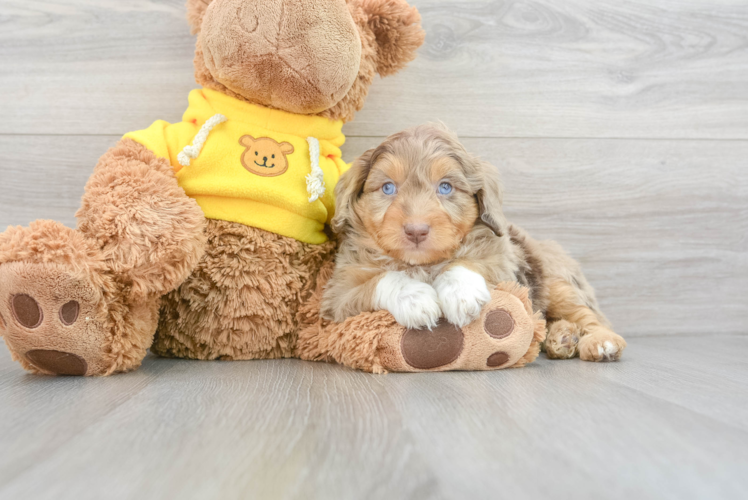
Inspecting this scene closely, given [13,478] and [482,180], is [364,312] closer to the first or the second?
[482,180]

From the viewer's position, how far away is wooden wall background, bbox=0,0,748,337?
6.95 ft

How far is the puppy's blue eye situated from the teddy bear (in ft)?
1.05

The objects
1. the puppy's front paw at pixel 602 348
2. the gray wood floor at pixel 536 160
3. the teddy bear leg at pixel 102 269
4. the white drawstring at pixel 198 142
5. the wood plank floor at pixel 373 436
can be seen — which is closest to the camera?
the wood plank floor at pixel 373 436

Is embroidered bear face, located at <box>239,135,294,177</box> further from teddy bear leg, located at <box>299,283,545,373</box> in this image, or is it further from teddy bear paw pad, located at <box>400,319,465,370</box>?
teddy bear paw pad, located at <box>400,319,465,370</box>

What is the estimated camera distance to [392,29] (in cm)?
178

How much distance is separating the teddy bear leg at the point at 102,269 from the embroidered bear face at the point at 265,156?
8.7 inches

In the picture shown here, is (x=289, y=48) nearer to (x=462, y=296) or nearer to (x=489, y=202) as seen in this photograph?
(x=489, y=202)

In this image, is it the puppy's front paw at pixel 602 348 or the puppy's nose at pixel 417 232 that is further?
the puppy's front paw at pixel 602 348

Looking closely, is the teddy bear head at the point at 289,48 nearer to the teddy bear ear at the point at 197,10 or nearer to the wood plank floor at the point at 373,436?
the teddy bear ear at the point at 197,10

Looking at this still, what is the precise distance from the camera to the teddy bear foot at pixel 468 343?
1.43m

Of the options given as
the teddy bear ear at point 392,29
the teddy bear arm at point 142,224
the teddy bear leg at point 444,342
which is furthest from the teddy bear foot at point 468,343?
the teddy bear ear at point 392,29

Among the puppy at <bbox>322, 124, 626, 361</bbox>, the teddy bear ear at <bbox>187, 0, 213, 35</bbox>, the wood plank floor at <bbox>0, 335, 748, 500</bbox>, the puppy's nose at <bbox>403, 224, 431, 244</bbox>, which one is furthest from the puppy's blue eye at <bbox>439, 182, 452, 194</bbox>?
the teddy bear ear at <bbox>187, 0, 213, 35</bbox>

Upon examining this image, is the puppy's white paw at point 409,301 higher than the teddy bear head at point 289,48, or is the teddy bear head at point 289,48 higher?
the teddy bear head at point 289,48

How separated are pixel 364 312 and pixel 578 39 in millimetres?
1620
